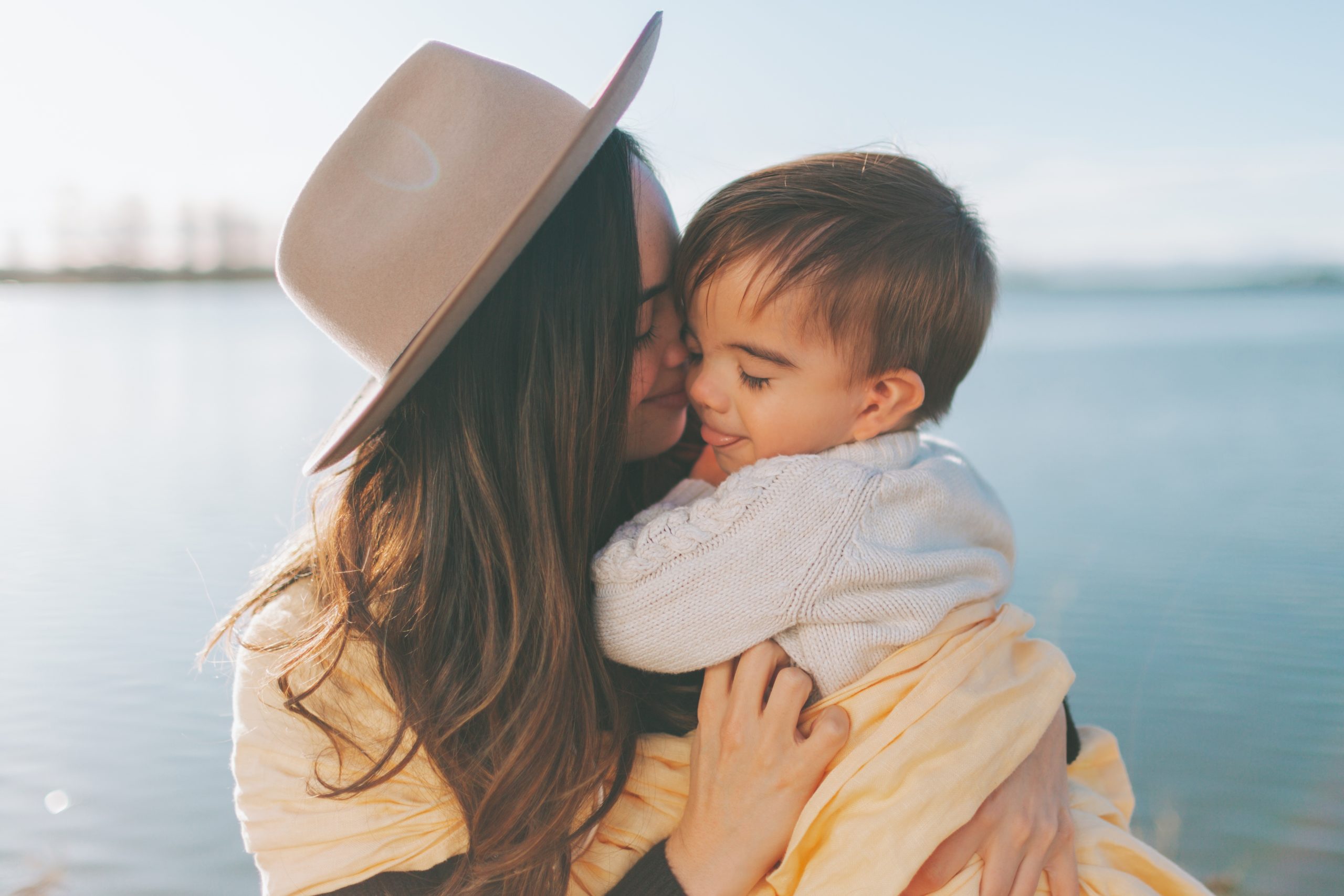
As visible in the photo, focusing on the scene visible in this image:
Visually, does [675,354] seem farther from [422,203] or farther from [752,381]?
[422,203]

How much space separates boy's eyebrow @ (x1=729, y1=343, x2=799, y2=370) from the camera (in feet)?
4.45

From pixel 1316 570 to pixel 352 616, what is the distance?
9.86 ft

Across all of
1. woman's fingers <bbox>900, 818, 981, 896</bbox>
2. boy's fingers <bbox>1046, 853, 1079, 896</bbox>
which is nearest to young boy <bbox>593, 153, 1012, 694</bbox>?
woman's fingers <bbox>900, 818, 981, 896</bbox>

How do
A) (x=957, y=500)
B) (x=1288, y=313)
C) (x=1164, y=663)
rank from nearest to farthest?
1. (x=957, y=500)
2. (x=1164, y=663)
3. (x=1288, y=313)

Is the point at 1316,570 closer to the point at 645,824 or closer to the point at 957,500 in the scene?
the point at 957,500

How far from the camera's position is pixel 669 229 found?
1356 mm

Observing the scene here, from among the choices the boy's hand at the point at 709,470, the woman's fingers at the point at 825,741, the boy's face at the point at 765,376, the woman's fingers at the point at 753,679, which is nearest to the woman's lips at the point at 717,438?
the boy's face at the point at 765,376

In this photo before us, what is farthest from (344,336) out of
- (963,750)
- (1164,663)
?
(1164,663)

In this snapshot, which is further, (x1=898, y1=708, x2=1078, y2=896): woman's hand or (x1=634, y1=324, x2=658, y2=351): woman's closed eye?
(x1=634, y1=324, x2=658, y2=351): woman's closed eye

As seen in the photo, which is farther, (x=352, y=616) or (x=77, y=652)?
(x=77, y=652)

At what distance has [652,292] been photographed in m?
1.31

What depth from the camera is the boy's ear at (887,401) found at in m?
1.41

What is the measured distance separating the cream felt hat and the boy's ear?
589mm

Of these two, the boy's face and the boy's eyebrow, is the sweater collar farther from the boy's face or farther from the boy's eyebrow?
the boy's eyebrow
